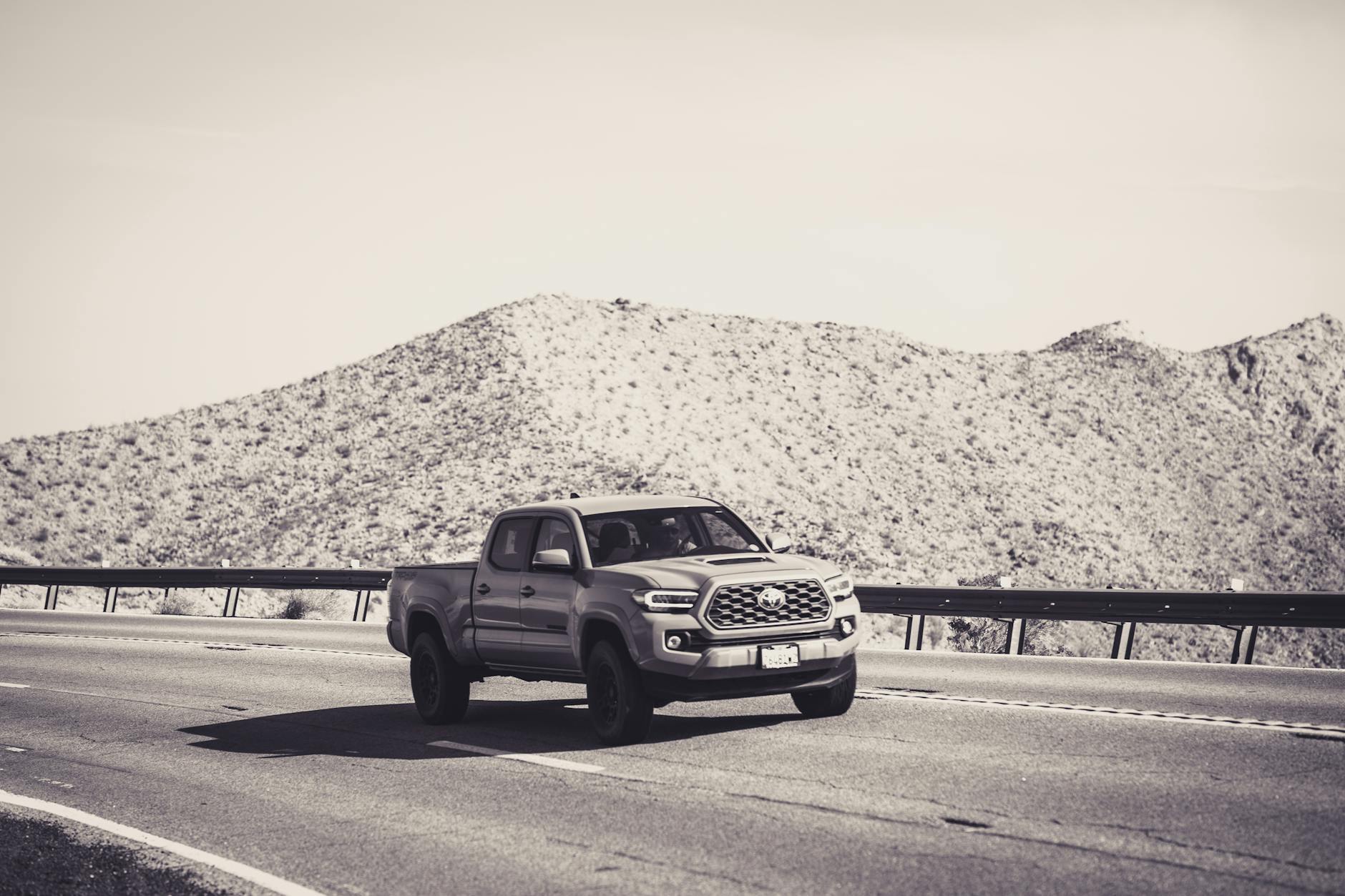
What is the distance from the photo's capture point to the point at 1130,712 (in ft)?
37.4

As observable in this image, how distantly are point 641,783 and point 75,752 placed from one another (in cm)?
582

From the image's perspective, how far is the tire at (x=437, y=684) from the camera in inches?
498

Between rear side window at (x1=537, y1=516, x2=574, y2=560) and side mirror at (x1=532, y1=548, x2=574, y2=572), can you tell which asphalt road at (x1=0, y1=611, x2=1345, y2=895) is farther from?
rear side window at (x1=537, y1=516, x2=574, y2=560)

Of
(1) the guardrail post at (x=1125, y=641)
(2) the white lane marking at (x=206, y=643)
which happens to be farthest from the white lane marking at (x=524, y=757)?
(1) the guardrail post at (x=1125, y=641)

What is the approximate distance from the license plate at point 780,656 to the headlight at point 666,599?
2.08 ft

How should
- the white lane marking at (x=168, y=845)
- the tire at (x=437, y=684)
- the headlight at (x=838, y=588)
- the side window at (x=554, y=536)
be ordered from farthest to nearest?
the tire at (x=437, y=684) → the side window at (x=554, y=536) → the headlight at (x=838, y=588) → the white lane marking at (x=168, y=845)

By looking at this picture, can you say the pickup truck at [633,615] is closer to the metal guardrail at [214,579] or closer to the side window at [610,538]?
the side window at [610,538]

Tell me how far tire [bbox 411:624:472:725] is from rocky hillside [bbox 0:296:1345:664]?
36.7 m

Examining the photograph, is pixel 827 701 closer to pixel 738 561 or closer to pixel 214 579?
pixel 738 561

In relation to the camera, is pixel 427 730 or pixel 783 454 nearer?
pixel 427 730

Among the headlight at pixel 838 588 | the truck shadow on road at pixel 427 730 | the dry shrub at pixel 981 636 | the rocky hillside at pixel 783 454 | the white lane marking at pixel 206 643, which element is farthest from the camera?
the rocky hillside at pixel 783 454

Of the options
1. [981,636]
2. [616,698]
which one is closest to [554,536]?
[616,698]

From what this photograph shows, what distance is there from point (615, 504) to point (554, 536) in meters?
0.58

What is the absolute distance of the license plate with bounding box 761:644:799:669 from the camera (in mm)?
10227
